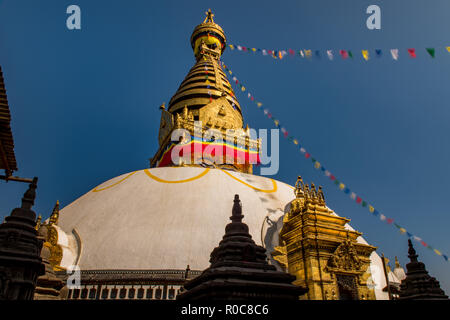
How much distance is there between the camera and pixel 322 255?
894 centimetres

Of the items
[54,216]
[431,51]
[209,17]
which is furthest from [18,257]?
[209,17]

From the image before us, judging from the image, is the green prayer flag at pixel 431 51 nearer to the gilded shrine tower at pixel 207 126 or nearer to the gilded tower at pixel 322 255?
the gilded tower at pixel 322 255

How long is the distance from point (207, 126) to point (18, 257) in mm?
18767

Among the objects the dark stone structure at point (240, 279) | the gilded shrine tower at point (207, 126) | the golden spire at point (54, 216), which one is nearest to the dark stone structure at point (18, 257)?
the dark stone structure at point (240, 279)

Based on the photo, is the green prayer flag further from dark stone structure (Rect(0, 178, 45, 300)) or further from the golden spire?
the golden spire

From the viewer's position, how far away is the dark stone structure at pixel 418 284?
25.6 feet

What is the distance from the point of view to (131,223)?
11.4m

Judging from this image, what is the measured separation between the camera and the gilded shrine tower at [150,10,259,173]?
21797mm

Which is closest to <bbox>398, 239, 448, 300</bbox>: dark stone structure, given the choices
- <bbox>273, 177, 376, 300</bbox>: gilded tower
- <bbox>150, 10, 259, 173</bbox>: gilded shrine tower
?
<bbox>273, 177, 376, 300</bbox>: gilded tower

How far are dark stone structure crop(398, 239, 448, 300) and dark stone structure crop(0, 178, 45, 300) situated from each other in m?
8.15

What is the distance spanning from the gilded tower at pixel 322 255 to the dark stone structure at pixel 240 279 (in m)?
4.14

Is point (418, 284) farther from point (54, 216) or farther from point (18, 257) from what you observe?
point (54, 216)
